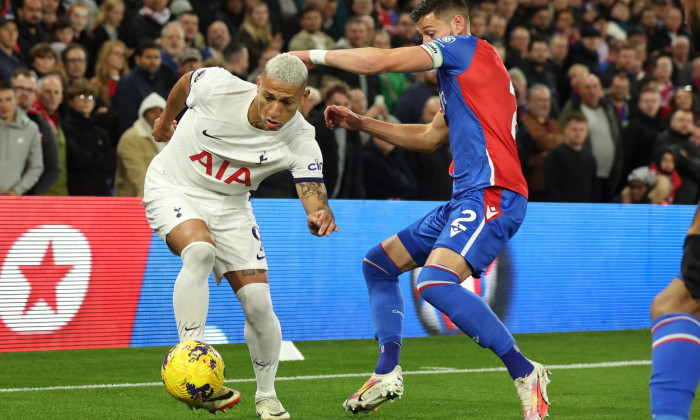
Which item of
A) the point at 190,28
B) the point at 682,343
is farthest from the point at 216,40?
the point at 682,343

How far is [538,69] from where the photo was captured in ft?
49.8

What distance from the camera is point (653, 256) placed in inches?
469

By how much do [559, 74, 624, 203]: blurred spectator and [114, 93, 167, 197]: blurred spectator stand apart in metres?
5.69

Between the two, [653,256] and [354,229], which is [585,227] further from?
[354,229]

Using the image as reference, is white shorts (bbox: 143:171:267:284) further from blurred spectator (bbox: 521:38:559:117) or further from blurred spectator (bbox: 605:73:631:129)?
blurred spectator (bbox: 605:73:631:129)

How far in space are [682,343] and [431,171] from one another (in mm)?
8356

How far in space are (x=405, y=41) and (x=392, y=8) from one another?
5.52 feet

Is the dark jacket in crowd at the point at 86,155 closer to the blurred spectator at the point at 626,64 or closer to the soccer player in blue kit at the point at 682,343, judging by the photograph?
the soccer player in blue kit at the point at 682,343

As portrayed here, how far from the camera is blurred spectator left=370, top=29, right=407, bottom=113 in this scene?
533 inches

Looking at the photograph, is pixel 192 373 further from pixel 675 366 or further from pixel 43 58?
pixel 43 58

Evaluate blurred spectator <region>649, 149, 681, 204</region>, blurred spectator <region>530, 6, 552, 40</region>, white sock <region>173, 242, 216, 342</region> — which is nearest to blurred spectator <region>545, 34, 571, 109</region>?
blurred spectator <region>530, 6, 552, 40</region>

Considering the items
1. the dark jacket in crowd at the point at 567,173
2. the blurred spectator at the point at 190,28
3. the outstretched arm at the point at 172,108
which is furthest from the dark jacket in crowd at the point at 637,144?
the outstretched arm at the point at 172,108

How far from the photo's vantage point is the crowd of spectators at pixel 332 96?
10.7 m

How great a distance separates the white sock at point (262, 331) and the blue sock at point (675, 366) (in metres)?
2.57
